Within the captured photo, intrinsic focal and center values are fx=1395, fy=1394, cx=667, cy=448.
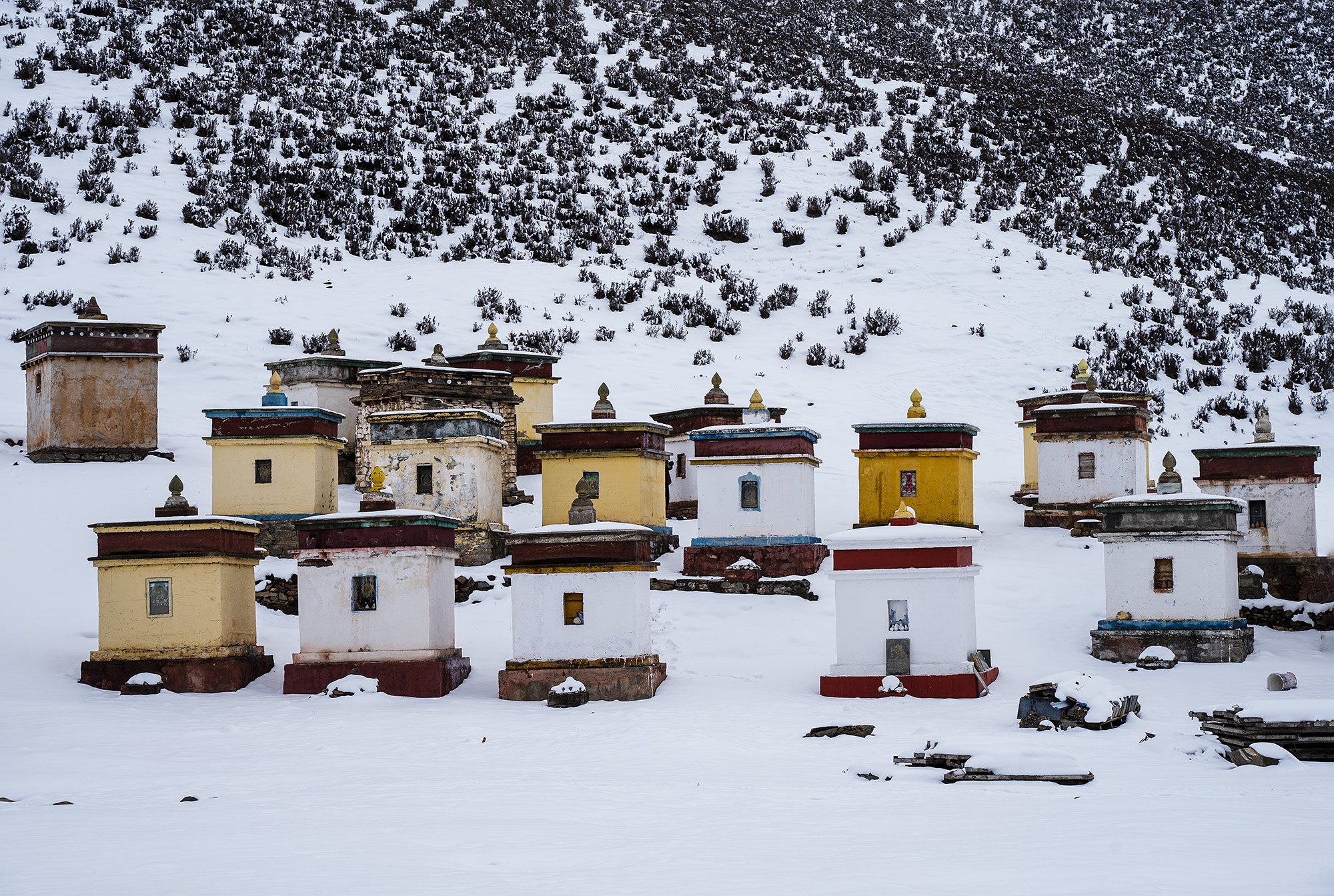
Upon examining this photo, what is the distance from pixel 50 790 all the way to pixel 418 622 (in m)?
7.56

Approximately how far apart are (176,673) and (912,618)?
1103 cm

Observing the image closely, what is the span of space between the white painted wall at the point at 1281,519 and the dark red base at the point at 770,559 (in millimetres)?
7859

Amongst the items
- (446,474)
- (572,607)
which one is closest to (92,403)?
(446,474)

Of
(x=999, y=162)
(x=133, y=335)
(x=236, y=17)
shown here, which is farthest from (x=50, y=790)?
(x=236, y=17)

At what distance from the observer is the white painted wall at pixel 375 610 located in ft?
68.6

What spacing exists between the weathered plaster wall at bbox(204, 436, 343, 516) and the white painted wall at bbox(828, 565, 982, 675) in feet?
37.3

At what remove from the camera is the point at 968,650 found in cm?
2059

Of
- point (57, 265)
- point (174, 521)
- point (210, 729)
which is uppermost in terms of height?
point (57, 265)

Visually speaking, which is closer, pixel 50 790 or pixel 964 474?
pixel 50 790

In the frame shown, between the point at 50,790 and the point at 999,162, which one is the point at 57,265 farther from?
the point at 999,162

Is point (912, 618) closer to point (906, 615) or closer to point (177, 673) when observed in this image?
point (906, 615)

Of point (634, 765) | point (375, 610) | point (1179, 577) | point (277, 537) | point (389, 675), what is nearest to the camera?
point (634, 765)

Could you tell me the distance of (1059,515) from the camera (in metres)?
29.8

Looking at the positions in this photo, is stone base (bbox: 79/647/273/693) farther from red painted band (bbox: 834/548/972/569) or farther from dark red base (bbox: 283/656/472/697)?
red painted band (bbox: 834/548/972/569)
